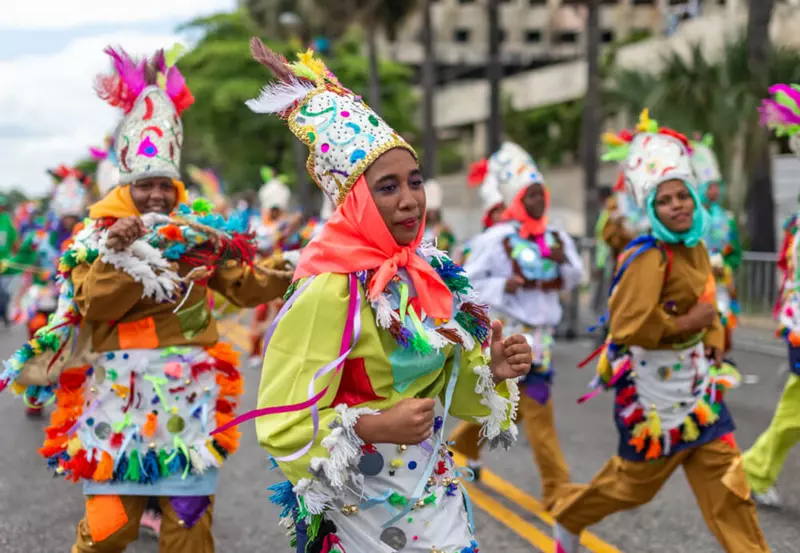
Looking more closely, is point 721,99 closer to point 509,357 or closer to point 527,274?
point 527,274

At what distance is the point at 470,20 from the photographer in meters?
66.3

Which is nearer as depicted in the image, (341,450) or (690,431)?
(341,450)

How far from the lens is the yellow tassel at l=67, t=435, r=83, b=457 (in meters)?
4.27

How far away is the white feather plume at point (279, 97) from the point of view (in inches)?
119

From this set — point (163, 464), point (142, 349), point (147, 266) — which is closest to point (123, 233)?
point (147, 266)

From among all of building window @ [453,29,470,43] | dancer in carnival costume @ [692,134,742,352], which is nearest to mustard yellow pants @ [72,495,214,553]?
dancer in carnival costume @ [692,134,742,352]

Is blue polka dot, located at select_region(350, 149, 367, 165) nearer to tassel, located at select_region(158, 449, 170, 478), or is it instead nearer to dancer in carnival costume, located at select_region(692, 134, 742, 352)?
tassel, located at select_region(158, 449, 170, 478)

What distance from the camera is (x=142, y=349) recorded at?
430 centimetres

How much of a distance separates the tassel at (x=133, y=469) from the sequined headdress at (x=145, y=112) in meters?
1.22

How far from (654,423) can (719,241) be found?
15.5 feet

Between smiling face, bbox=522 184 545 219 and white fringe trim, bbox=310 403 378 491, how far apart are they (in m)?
4.51

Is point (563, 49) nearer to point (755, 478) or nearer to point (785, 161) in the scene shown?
point (785, 161)

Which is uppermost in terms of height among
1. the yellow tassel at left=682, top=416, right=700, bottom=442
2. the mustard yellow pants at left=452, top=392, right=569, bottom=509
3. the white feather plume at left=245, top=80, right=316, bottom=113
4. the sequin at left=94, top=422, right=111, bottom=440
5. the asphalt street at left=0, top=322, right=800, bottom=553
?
the white feather plume at left=245, top=80, right=316, bottom=113

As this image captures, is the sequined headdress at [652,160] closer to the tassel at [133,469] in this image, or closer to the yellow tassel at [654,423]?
the yellow tassel at [654,423]
